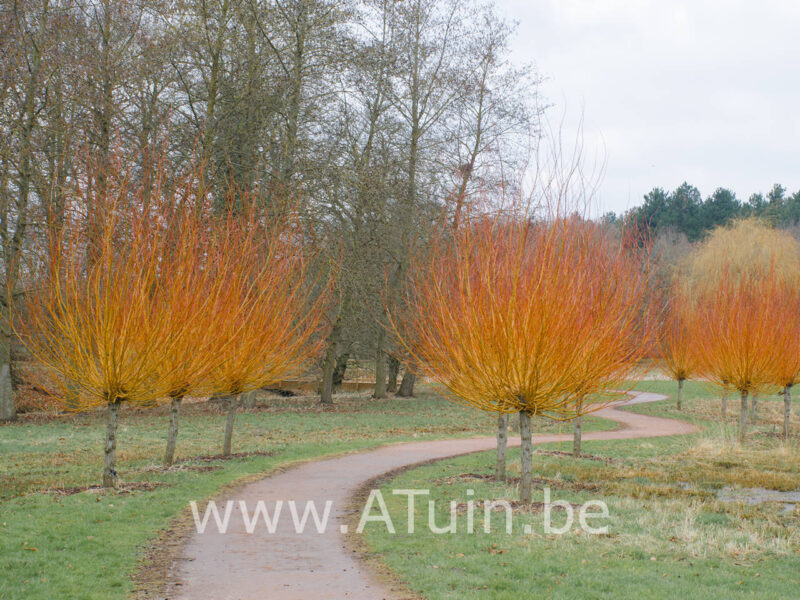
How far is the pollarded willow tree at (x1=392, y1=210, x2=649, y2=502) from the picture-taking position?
939 centimetres

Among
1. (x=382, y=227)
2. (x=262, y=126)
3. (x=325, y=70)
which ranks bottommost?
(x=382, y=227)

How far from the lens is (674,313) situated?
2731 cm

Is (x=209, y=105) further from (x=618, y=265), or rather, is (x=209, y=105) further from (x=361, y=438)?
(x=618, y=265)

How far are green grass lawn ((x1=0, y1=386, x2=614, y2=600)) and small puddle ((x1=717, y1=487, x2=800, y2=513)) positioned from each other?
8.18 meters

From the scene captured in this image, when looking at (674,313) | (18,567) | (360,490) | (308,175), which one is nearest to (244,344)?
(360,490)

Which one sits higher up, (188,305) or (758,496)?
(188,305)

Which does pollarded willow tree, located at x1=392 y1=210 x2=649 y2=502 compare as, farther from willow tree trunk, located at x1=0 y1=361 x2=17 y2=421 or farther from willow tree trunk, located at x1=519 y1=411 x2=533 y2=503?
willow tree trunk, located at x1=0 y1=361 x2=17 y2=421

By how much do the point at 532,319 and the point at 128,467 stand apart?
839 centimetres

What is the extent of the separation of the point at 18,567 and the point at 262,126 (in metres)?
17.3

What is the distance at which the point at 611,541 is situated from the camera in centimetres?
836

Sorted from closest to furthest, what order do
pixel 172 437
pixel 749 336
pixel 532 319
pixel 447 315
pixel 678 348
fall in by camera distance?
pixel 532 319, pixel 447 315, pixel 172 437, pixel 749 336, pixel 678 348

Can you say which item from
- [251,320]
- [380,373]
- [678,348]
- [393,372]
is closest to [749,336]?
[678,348]

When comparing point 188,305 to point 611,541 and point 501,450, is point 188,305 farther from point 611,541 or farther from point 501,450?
point 611,541

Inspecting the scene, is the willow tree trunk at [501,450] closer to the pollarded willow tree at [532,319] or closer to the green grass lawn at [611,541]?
the green grass lawn at [611,541]
